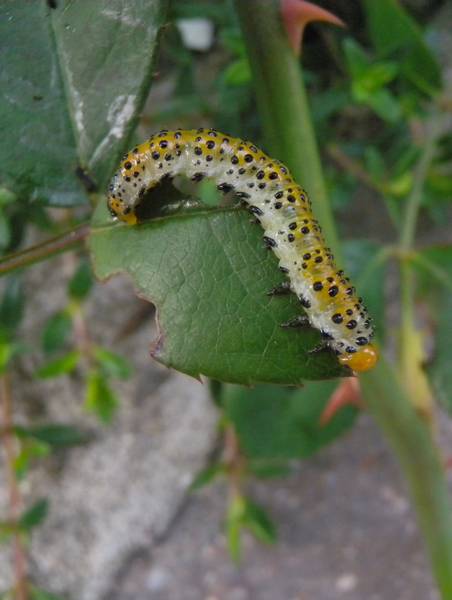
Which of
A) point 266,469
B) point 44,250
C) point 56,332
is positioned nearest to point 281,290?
point 44,250

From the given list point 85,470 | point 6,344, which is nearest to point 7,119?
point 6,344

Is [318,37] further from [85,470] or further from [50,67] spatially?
Answer: [85,470]

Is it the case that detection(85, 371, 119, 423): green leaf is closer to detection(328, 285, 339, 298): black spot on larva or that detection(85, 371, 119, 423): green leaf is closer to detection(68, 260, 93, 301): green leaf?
detection(68, 260, 93, 301): green leaf

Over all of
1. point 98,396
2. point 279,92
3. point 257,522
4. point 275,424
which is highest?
point 279,92

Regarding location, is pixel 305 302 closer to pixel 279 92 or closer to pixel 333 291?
pixel 333 291

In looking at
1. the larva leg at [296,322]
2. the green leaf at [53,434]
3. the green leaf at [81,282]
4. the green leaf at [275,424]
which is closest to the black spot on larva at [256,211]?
the larva leg at [296,322]

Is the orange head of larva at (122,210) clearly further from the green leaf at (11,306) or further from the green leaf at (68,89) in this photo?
the green leaf at (11,306)
